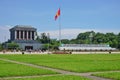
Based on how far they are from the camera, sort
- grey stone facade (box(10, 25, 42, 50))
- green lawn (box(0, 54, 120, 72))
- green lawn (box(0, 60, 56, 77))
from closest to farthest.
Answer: green lawn (box(0, 60, 56, 77))
green lawn (box(0, 54, 120, 72))
grey stone facade (box(10, 25, 42, 50))

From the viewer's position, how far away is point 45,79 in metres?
18.4

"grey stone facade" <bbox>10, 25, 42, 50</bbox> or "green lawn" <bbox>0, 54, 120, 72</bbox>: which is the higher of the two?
"grey stone facade" <bbox>10, 25, 42, 50</bbox>

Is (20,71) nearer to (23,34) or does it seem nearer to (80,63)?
(80,63)

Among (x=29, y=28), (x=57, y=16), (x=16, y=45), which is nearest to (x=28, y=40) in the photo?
(x=29, y=28)

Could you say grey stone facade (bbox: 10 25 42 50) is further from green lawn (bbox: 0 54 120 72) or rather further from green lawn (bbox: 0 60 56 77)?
green lawn (bbox: 0 60 56 77)

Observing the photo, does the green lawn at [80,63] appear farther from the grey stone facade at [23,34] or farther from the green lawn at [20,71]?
the grey stone facade at [23,34]

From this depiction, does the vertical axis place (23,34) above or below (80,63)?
above

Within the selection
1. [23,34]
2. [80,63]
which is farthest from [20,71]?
[23,34]

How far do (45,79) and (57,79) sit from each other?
2.58 ft

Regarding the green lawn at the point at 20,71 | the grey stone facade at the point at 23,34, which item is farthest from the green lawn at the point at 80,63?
the grey stone facade at the point at 23,34

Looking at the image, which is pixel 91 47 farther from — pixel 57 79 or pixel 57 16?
pixel 57 79

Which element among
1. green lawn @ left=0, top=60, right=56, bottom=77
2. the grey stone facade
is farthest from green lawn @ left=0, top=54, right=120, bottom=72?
the grey stone facade

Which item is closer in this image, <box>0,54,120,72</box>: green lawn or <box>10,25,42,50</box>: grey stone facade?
<box>0,54,120,72</box>: green lawn

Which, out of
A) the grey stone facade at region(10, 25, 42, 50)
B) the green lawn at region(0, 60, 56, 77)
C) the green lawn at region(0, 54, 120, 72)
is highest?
the grey stone facade at region(10, 25, 42, 50)
